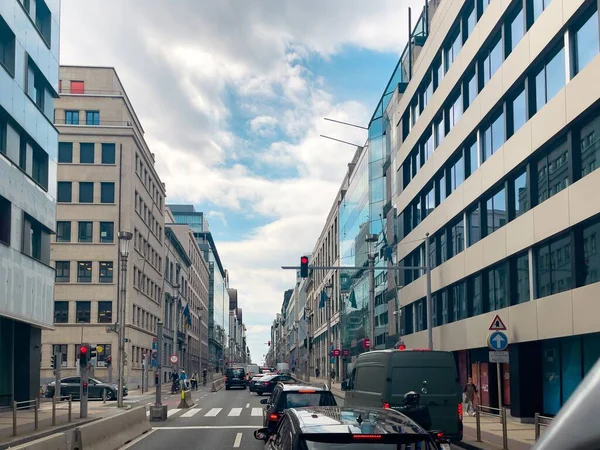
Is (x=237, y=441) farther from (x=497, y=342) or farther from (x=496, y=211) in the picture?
(x=496, y=211)

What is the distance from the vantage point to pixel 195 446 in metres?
18.3

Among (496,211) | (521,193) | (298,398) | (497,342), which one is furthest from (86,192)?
(298,398)

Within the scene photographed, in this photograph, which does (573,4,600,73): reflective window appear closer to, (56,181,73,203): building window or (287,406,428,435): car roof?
(287,406,428,435): car roof

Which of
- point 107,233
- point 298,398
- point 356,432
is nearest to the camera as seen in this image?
point 356,432

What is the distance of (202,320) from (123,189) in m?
76.2

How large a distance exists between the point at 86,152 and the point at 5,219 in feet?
116

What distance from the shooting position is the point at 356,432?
5730mm

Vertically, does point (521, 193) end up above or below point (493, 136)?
below

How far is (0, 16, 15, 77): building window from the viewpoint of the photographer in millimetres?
30703

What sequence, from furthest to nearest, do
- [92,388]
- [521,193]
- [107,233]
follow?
[107,233] → [92,388] → [521,193]

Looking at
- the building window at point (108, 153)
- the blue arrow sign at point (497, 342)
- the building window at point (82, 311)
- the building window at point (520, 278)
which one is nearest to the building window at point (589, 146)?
the building window at point (520, 278)

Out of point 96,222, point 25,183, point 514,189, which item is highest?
point 96,222

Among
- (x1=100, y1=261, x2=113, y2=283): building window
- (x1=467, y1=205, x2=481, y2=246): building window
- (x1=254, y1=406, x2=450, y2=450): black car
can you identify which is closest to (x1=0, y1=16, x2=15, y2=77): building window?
(x1=467, y1=205, x2=481, y2=246): building window

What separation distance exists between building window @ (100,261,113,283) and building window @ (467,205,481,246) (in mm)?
37197
